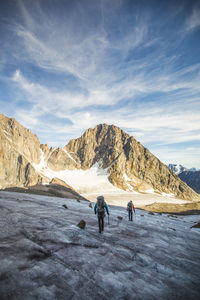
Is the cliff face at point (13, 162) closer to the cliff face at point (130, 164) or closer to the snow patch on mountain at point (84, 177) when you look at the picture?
the snow patch on mountain at point (84, 177)

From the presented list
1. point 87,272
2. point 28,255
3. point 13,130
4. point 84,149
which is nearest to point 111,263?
point 87,272

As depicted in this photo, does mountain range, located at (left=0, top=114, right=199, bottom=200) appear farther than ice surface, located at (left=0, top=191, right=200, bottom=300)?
Yes

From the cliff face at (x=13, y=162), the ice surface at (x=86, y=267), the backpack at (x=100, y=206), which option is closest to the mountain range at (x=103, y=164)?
the cliff face at (x=13, y=162)

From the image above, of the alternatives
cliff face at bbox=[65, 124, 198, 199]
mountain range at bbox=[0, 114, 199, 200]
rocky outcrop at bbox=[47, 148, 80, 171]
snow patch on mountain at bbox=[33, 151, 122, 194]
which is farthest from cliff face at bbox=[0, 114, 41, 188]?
cliff face at bbox=[65, 124, 198, 199]

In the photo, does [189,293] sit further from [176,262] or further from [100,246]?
[100,246]

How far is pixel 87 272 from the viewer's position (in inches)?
188

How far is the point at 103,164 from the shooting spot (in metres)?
180

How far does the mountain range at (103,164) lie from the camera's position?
142 meters

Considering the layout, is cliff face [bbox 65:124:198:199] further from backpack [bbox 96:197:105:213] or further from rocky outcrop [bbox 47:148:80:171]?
backpack [bbox 96:197:105:213]

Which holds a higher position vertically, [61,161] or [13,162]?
[61,161]

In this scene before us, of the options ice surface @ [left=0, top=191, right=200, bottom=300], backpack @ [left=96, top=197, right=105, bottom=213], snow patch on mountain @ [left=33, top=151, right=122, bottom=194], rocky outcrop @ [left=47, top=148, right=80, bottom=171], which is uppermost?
rocky outcrop @ [left=47, top=148, right=80, bottom=171]

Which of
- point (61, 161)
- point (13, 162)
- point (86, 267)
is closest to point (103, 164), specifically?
point (61, 161)

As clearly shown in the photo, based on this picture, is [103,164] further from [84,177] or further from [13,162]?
[13,162]

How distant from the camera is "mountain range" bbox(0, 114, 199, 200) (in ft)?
468
